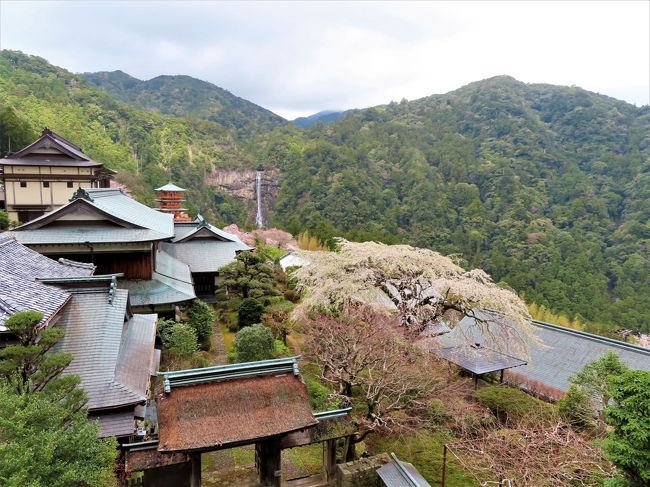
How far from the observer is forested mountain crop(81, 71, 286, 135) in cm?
13941

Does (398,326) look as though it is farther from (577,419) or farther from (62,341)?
(62,341)

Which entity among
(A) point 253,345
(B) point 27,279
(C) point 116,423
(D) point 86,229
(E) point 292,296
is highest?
(D) point 86,229

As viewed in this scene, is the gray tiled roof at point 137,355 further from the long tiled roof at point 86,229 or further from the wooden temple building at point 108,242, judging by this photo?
→ the long tiled roof at point 86,229

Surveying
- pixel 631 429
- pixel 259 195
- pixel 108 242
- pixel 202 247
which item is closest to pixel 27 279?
pixel 108 242

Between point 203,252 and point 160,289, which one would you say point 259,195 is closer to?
point 203,252

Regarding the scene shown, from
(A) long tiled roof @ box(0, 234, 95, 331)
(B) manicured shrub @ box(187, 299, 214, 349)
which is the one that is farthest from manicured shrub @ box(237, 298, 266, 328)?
(A) long tiled roof @ box(0, 234, 95, 331)

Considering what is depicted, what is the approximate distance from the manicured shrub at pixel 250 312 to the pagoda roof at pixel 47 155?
53.8 feet

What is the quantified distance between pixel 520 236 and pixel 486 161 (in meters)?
29.0

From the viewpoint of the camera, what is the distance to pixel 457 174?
3172 inches

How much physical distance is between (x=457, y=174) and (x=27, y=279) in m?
80.1

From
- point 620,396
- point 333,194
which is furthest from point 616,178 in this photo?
point 620,396

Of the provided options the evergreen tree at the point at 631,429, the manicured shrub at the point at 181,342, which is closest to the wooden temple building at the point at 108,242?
the manicured shrub at the point at 181,342

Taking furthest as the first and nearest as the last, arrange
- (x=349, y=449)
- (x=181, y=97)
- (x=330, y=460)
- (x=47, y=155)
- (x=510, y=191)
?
1. (x=181, y=97)
2. (x=510, y=191)
3. (x=47, y=155)
4. (x=349, y=449)
5. (x=330, y=460)

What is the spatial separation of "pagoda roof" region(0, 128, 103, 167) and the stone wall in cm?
2565
